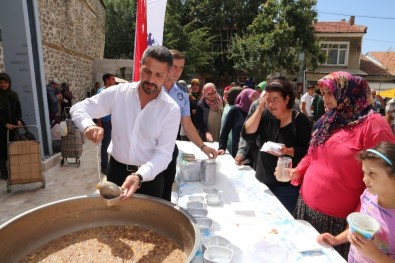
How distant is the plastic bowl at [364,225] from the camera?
109cm

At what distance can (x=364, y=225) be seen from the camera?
1.11 metres

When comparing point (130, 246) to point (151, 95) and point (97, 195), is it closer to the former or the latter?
point (97, 195)

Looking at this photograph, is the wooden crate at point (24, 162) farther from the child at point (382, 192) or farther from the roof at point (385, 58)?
the roof at point (385, 58)

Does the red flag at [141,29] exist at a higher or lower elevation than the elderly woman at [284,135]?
higher

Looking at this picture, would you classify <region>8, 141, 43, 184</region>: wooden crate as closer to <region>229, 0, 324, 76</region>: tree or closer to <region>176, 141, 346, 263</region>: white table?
<region>176, 141, 346, 263</region>: white table

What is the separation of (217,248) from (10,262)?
2.78 ft

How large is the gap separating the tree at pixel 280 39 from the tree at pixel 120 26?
7064 millimetres

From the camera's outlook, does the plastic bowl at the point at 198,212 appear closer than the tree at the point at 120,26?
Yes

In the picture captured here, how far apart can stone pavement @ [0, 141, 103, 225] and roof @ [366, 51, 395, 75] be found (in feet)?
82.1

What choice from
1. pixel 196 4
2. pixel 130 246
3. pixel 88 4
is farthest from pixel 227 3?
pixel 130 246

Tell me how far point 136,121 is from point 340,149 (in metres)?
1.20

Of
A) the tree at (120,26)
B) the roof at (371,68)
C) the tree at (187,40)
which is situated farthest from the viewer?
the roof at (371,68)

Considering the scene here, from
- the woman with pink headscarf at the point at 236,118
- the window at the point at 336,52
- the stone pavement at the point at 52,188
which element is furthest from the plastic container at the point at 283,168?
the window at the point at 336,52

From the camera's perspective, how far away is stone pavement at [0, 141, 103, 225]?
360cm
